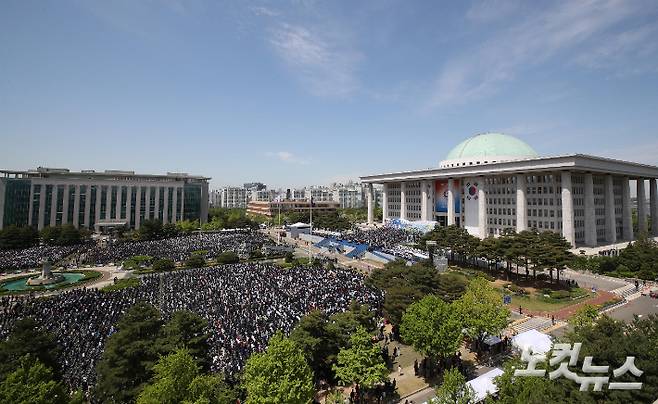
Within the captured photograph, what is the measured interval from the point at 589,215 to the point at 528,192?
10.3 m

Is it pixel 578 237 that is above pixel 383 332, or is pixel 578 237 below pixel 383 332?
above

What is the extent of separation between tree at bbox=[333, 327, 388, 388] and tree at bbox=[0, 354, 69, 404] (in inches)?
446

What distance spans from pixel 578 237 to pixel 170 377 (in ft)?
238

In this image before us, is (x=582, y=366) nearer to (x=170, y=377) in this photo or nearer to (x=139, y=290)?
(x=170, y=377)

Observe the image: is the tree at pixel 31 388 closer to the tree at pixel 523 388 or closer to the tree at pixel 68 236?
the tree at pixel 523 388

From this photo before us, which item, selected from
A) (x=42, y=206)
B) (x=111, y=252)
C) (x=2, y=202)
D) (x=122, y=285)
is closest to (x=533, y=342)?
(x=122, y=285)

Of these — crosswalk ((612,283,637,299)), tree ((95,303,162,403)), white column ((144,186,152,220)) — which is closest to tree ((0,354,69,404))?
tree ((95,303,162,403))

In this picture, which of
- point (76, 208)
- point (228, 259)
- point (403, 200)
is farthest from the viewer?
point (403, 200)

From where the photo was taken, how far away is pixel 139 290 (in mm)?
35656

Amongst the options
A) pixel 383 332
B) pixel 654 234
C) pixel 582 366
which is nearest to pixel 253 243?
pixel 383 332

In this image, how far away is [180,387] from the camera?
13258mm

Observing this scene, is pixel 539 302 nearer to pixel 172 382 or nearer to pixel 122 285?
pixel 172 382

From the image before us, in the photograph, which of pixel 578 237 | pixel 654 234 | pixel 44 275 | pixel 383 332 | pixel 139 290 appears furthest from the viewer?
pixel 654 234

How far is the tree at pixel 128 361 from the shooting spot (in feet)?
52.2
